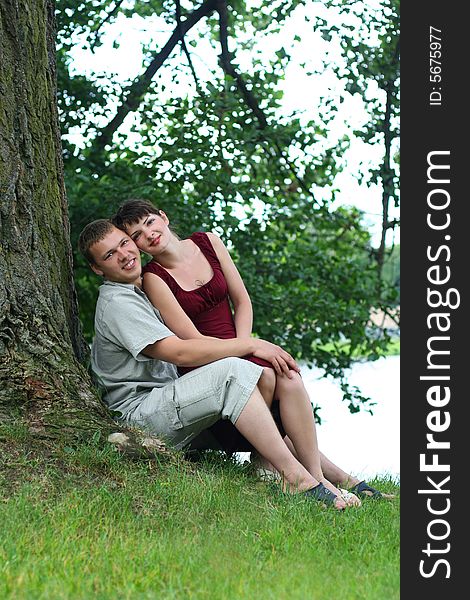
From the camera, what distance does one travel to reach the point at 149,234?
15.4 ft

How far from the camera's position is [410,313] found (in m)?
3.80

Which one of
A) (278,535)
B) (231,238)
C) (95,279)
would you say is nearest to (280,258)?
(231,238)

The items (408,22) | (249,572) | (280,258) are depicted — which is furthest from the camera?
(280,258)

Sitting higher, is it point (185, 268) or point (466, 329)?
point (185, 268)

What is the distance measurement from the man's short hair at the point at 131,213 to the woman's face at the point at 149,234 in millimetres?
21

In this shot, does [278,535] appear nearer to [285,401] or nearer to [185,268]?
[285,401]

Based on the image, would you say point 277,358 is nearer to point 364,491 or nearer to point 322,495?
point 322,495

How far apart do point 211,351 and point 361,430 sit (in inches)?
370

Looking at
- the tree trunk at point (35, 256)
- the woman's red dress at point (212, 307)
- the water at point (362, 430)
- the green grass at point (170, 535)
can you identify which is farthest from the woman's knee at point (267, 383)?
the water at point (362, 430)

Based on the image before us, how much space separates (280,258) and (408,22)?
4.22 m

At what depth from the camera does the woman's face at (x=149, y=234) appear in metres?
4.69

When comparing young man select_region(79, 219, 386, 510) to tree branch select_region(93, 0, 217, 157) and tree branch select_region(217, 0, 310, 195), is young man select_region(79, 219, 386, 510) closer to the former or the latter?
tree branch select_region(93, 0, 217, 157)

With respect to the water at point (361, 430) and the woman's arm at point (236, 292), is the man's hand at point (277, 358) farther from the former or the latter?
the water at point (361, 430)

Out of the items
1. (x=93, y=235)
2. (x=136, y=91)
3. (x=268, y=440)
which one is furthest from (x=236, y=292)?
(x=136, y=91)
